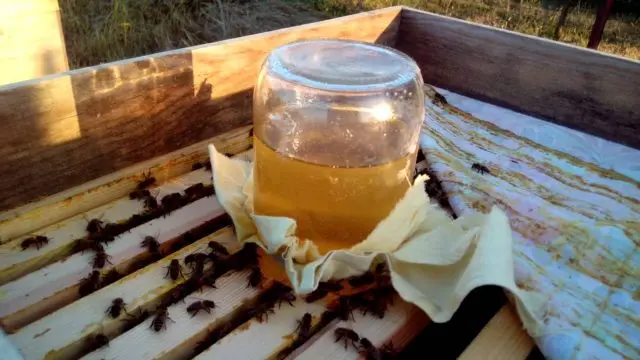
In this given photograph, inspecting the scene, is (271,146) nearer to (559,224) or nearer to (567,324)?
(567,324)

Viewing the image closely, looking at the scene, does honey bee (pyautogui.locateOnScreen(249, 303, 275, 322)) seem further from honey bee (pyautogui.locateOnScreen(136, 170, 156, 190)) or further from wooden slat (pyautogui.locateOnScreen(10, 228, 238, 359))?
honey bee (pyautogui.locateOnScreen(136, 170, 156, 190))

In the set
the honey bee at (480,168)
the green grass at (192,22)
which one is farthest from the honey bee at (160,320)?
the green grass at (192,22)

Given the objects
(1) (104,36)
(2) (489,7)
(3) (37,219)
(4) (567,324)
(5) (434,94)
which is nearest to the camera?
(4) (567,324)

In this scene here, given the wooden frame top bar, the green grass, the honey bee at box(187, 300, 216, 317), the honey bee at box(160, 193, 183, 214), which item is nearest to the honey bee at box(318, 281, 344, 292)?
the honey bee at box(187, 300, 216, 317)

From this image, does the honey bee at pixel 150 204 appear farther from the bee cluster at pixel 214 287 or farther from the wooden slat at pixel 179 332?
the wooden slat at pixel 179 332

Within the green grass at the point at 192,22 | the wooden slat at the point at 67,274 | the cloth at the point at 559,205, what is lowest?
the green grass at the point at 192,22

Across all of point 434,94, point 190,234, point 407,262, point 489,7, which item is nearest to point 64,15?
point 434,94

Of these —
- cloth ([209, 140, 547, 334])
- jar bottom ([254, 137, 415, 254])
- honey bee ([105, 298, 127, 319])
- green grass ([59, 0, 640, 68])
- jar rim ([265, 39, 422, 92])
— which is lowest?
green grass ([59, 0, 640, 68])
